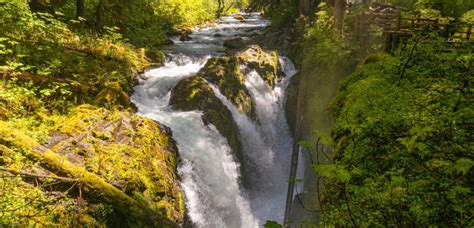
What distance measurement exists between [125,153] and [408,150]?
6.46 metres

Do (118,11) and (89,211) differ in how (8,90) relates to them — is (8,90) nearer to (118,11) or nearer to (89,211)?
(89,211)

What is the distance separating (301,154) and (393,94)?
815cm

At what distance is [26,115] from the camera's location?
25.7ft

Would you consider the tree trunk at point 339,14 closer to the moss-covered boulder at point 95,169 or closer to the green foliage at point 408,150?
the green foliage at point 408,150

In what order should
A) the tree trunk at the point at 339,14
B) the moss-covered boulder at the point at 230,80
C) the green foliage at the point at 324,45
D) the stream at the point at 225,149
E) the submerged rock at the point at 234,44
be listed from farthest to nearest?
the submerged rock at the point at 234,44 → the tree trunk at the point at 339,14 → the moss-covered boulder at the point at 230,80 → the green foliage at the point at 324,45 → the stream at the point at 225,149

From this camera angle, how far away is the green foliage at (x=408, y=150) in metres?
3.65

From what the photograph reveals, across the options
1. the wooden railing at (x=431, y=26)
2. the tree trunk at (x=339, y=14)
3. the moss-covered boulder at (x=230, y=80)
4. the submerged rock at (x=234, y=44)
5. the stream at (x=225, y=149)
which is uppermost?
the tree trunk at (x=339, y=14)

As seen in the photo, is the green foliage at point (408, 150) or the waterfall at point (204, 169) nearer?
the green foliage at point (408, 150)

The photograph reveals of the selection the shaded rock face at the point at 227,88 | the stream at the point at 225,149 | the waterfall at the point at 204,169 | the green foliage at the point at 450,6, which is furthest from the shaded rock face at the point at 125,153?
the green foliage at the point at 450,6

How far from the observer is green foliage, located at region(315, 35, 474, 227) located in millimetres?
3648

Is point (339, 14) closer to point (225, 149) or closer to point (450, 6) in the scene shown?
point (450, 6)

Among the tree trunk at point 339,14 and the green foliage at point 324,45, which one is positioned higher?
the tree trunk at point 339,14

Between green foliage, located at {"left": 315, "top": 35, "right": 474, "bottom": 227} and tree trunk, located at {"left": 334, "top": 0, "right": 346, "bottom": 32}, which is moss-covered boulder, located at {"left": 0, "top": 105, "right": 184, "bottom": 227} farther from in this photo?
tree trunk, located at {"left": 334, "top": 0, "right": 346, "bottom": 32}

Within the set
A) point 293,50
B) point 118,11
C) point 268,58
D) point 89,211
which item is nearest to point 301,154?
point 268,58
